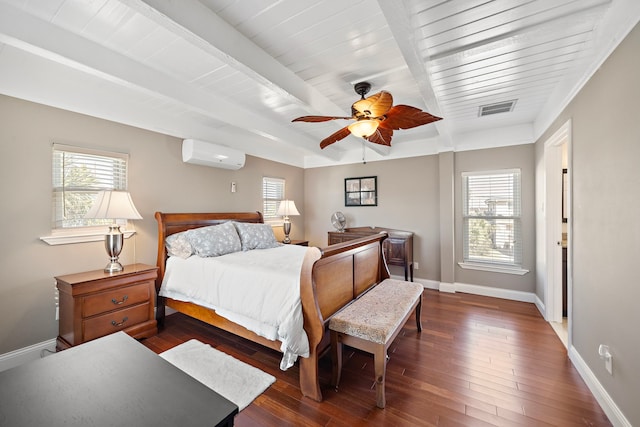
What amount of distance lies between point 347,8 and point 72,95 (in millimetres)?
2683

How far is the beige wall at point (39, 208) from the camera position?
225 cm

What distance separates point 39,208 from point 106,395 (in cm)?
259

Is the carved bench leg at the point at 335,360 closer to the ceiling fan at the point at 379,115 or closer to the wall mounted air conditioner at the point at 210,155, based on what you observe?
the ceiling fan at the point at 379,115

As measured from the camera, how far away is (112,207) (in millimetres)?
2537

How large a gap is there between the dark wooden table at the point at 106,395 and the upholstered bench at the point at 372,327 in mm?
1310

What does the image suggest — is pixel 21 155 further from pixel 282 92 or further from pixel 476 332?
pixel 476 332

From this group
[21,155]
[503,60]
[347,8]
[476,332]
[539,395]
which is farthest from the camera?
[476,332]

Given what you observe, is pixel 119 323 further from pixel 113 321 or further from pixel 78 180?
pixel 78 180

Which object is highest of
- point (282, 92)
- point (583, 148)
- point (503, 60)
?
point (503, 60)

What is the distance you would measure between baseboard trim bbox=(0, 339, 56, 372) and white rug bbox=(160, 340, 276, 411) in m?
1.07

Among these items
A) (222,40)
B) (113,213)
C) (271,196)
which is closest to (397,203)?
(271,196)

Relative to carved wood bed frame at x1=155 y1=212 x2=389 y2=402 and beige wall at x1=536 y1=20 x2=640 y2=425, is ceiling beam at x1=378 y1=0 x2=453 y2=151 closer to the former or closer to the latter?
beige wall at x1=536 y1=20 x2=640 y2=425

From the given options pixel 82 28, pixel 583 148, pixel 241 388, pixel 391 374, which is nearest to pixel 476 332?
pixel 391 374

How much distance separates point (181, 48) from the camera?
196 centimetres
